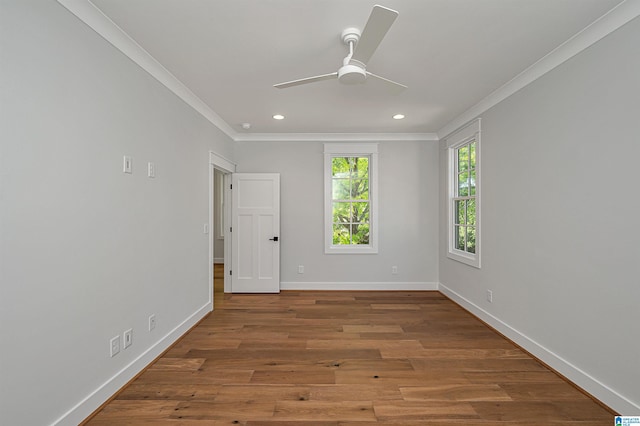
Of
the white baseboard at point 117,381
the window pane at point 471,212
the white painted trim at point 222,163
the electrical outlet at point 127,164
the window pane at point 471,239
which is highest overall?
the white painted trim at point 222,163

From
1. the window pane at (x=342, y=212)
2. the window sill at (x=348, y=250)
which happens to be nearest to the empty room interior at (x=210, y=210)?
the window sill at (x=348, y=250)

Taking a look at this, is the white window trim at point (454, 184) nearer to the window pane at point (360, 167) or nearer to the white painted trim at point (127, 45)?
the window pane at point (360, 167)

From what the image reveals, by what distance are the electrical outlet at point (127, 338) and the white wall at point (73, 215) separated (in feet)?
0.18

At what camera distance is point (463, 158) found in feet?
13.6

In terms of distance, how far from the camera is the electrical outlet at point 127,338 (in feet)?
7.12

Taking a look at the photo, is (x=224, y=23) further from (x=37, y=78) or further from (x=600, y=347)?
(x=600, y=347)

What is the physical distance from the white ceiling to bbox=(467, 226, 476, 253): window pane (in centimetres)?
160

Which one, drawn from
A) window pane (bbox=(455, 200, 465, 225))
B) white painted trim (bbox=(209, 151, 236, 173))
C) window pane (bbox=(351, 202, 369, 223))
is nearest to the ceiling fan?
white painted trim (bbox=(209, 151, 236, 173))

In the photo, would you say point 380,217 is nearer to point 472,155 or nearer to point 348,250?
point 348,250

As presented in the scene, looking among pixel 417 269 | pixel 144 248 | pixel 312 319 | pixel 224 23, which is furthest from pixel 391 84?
pixel 417 269

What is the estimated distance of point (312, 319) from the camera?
11.6ft

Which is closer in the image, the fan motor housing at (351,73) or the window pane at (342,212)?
the fan motor housing at (351,73)

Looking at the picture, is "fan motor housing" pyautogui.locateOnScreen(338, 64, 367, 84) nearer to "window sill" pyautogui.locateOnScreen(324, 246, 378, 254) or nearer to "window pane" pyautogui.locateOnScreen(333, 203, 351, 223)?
"window pane" pyautogui.locateOnScreen(333, 203, 351, 223)

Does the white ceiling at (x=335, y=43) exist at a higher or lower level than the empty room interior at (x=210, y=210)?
higher
